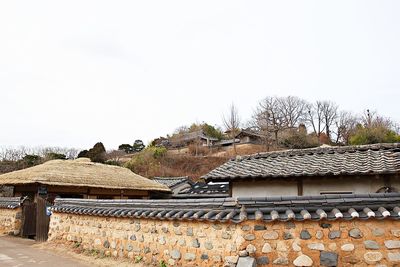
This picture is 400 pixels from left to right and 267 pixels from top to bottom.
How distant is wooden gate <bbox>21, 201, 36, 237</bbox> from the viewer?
13.9m

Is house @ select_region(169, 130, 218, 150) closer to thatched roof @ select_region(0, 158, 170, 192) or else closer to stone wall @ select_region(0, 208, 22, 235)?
thatched roof @ select_region(0, 158, 170, 192)

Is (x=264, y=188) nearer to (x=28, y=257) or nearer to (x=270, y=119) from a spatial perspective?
(x=28, y=257)

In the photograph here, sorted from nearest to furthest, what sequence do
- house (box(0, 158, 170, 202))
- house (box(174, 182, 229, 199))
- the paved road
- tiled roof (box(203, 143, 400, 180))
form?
the paved road → tiled roof (box(203, 143, 400, 180)) → house (box(0, 158, 170, 202)) → house (box(174, 182, 229, 199))

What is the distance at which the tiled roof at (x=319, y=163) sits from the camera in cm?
928

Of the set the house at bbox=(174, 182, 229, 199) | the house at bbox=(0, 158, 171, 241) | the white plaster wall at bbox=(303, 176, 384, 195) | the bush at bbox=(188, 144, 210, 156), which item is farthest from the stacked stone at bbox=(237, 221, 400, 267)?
the bush at bbox=(188, 144, 210, 156)

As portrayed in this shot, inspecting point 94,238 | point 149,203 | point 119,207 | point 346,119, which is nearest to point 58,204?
point 94,238

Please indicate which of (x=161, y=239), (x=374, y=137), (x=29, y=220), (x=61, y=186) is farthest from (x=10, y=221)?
(x=374, y=137)

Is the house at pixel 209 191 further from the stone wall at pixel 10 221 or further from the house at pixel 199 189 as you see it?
the stone wall at pixel 10 221

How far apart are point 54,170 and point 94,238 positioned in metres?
8.24

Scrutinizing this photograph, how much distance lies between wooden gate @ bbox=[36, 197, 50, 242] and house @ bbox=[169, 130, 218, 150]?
30.8m

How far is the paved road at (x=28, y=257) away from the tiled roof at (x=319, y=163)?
5.10m

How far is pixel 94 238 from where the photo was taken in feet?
30.3

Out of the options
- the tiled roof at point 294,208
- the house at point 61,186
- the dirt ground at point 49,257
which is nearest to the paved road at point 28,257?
the dirt ground at point 49,257

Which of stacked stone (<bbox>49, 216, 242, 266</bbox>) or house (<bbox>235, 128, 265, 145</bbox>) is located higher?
house (<bbox>235, 128, 265, 145</bbox>)
